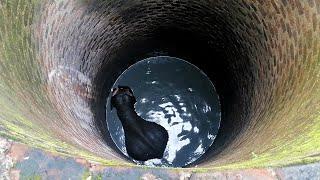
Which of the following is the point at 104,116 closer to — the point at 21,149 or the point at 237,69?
the point at 237,69

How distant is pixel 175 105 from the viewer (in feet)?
22.0

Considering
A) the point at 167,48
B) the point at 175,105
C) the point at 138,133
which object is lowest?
the point at 138,133

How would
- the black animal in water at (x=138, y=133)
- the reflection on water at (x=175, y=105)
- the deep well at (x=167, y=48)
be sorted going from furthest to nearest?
the reflection on water at (x=175, y=105) < the black animal in water at (x=138, y=133) < the deep well at (x=167, y=48)

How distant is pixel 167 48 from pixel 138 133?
1.51 m

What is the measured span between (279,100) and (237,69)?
1.61 meters

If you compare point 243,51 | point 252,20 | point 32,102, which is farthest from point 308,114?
point 32,102

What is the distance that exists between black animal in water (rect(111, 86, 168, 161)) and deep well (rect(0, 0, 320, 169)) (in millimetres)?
311

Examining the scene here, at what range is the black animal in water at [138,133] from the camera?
6039 mm

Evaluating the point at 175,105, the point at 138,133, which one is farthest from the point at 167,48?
the point at 138,133

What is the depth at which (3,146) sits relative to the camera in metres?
2.83

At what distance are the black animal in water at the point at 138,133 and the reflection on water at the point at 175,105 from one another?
0.49 feet

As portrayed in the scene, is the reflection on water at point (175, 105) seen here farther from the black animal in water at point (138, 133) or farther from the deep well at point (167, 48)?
the deep well at point (167, 48)

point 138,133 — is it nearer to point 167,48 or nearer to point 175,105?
point 175,105

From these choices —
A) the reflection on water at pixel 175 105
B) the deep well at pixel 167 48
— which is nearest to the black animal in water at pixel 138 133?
the reflection on water at pixel 175 105
